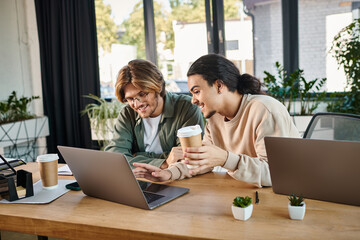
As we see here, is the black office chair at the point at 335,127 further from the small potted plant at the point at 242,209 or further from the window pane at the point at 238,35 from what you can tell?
the window pane at the point at 238,35

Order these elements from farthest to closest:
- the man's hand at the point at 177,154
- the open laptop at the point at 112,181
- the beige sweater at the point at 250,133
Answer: the man's hand at the point at 177,154 → the beige sweater at the point at 250,133 → the open laptop at the point at 112,181

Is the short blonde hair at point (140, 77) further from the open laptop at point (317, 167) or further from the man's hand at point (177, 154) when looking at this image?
the open laptop at point (317, 167)

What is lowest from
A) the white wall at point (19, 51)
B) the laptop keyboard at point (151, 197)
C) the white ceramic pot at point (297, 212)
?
the laptop keyboard at point (151, 197)

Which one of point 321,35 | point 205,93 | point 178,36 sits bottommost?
point 205,93

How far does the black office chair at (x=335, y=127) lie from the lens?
1746mm

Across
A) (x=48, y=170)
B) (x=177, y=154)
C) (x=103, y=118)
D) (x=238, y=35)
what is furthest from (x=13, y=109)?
(x=177, y=154)

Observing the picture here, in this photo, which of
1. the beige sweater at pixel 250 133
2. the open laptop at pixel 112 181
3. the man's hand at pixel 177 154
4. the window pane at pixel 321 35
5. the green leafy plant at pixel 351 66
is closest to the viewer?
the open laptop at pixel 112 181

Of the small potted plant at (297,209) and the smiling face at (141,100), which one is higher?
the smiling face at (141,100)

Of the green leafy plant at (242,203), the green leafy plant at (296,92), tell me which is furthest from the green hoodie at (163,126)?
the green leafy plant at (296,92)

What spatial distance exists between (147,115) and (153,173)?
0.70 m

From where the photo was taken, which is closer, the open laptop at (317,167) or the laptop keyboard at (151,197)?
the open laptop at (317,167)

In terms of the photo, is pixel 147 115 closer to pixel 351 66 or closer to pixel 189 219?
pixel 189 219

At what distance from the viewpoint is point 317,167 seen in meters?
1.22

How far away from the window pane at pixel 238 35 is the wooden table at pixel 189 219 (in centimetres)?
312
